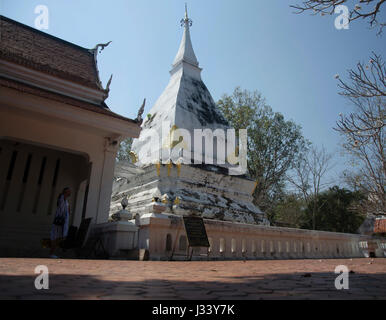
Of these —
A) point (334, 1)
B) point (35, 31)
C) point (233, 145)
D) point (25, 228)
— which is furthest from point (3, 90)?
point (233, 145)

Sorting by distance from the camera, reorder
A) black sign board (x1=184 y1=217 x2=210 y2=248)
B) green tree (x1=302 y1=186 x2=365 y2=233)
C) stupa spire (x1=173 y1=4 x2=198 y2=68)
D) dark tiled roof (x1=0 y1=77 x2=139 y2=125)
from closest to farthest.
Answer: black sign board (x1=184 y1=217 x2=210 y2=248), dark tiled roof (x1=0 y1=77 x2=139 y2=125), stupa spire (x1=173 y1=4 x2=198 y2=68), green tree (x1=302 y1=186 x2=365 y2=233)

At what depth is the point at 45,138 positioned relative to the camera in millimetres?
8430

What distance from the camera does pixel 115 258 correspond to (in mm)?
6160

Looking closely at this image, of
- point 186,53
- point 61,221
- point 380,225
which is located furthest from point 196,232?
point 380,225

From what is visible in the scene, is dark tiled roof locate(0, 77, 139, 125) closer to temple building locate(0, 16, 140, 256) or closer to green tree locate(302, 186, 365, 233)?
temple building locate(0, 16, 140, 256)

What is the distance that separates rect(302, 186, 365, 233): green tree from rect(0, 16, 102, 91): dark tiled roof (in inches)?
707

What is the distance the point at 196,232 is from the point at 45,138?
5.23m

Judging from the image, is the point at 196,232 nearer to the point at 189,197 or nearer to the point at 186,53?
the point at 189,197

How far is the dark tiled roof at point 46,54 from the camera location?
9.36 m

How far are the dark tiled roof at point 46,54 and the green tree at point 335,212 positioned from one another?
1795 centimetres

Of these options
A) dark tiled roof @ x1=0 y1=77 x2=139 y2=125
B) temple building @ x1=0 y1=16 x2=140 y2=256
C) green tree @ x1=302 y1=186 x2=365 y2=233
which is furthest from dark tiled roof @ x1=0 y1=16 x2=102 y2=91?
green tree @ x1=302 y1=186 x2=365 y2=233

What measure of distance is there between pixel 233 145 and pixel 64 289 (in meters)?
13.3

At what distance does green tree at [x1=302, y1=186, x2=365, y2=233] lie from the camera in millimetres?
22172

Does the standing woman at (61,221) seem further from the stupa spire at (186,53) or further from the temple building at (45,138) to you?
the stupa spire at (186,53)
